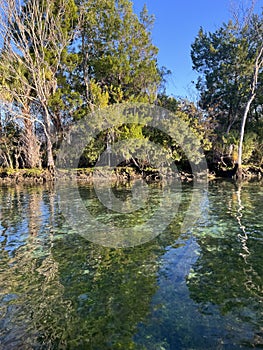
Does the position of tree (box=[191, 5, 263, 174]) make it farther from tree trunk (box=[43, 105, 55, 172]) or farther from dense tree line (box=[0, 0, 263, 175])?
tree trunk (box=[43, 105, 55, 172])

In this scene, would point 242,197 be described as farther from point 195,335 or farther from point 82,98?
point 82,98

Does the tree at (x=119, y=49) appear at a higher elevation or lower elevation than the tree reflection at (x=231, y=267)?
higher

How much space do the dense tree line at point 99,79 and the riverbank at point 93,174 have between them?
3.76ft

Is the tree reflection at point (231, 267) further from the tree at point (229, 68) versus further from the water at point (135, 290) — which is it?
the tree at point (229, 68)

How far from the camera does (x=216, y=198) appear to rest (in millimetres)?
11789

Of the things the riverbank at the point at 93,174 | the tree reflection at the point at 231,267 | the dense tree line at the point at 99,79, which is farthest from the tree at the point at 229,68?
the tree reflection at the point at 231,267

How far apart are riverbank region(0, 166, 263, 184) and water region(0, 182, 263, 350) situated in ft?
42.3

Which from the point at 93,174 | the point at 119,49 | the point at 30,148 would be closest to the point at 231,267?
the point at 93,174

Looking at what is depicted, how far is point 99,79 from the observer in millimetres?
24422

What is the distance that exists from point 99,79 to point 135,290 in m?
22.5

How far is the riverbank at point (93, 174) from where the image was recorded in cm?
2048

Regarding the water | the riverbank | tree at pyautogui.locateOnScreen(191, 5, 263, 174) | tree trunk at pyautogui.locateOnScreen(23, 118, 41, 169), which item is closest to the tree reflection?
the water

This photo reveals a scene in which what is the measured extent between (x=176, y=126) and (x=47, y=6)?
12.8 metres

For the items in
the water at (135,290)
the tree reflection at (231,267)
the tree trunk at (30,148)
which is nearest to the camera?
the water at (135,290)
